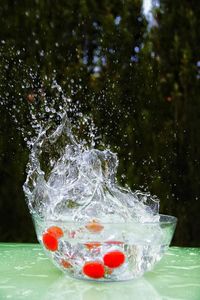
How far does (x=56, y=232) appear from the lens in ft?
4.42

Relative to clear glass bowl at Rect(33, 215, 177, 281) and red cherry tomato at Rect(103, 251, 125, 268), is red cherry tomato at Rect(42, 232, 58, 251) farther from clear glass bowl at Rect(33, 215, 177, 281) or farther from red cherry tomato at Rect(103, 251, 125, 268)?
red cherry tomato at Rect(103, 251, 125, 268)

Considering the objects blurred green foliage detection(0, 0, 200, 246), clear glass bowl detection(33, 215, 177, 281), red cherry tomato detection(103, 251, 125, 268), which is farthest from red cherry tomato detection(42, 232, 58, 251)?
blurred green foliage detection(0, 0, 200, 246)

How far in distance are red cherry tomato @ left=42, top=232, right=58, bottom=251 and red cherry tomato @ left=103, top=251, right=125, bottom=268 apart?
13 centimetres

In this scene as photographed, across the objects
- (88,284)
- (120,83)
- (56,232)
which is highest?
(120,83)

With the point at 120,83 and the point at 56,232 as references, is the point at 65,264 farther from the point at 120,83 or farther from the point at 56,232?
the point at 120,83

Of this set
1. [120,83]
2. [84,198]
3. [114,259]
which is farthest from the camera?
[120,83]

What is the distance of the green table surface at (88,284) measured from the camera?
1.24m

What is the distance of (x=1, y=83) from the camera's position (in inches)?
127

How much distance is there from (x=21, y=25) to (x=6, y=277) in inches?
82.7

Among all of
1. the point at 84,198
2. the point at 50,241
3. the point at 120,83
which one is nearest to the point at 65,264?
the point at 50,241

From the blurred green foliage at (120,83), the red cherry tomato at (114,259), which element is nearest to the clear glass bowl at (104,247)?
the red cherry tomato at (114,259)

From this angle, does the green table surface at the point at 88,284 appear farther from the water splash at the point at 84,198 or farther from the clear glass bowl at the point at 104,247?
the water splash at the point at 84,198

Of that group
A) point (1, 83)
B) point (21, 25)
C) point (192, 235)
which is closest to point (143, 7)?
point (21, 25)

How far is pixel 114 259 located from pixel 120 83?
1.98 metres
